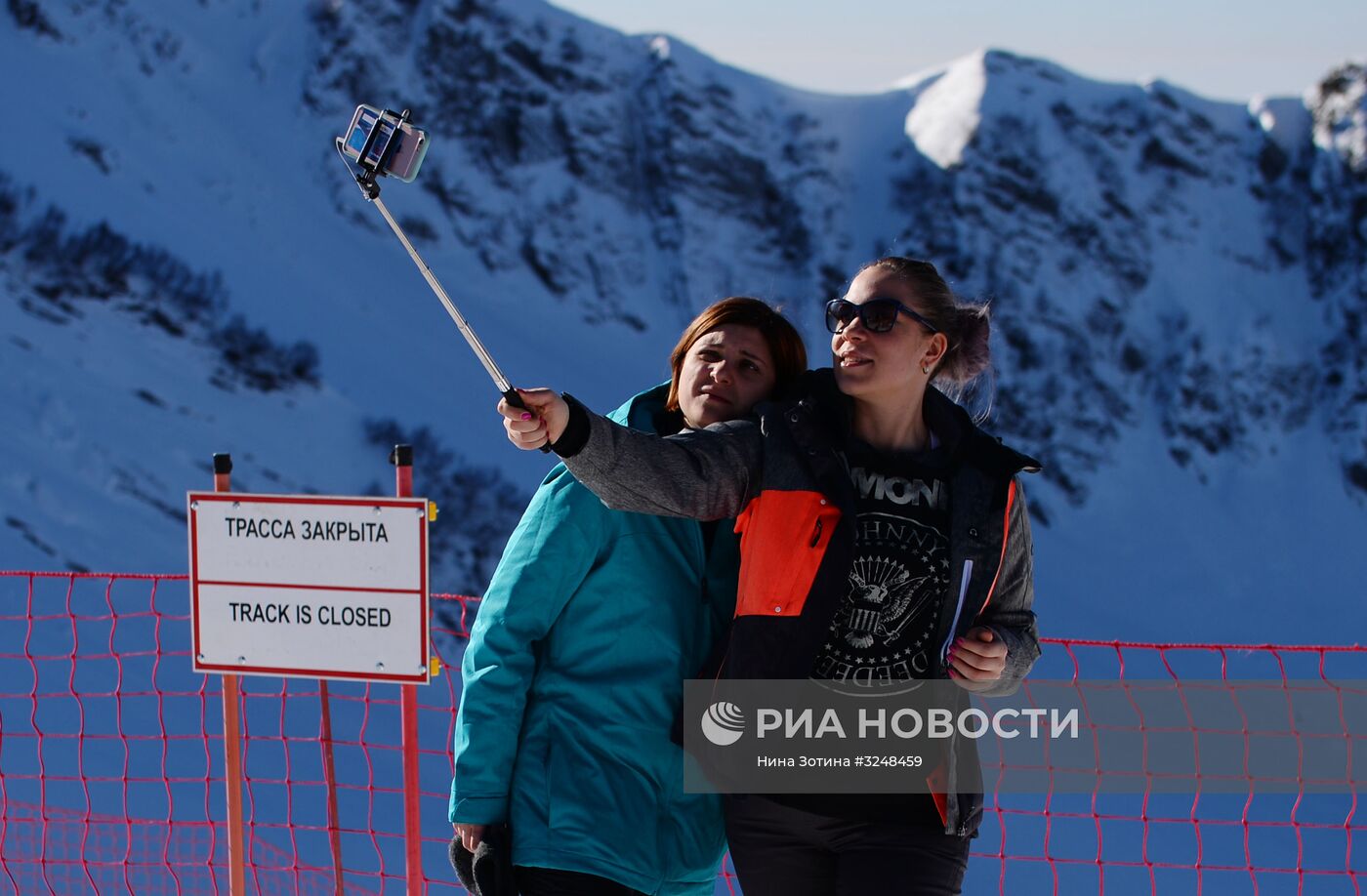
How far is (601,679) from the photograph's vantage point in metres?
2.41

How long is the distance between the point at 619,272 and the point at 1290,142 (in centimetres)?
2471

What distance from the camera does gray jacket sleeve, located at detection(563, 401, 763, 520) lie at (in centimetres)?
215

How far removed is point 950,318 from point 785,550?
58 cm

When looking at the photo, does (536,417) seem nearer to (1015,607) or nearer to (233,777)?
(1015,607)

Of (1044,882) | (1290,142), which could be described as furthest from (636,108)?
(1044,882)

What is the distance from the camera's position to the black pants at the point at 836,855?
2.22m

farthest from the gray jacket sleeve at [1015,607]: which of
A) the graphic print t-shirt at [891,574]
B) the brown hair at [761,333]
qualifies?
the brown hair at [761,333]

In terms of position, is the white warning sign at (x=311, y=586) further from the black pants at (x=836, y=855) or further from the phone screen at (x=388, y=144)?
the black pants at (x=836, y=855)

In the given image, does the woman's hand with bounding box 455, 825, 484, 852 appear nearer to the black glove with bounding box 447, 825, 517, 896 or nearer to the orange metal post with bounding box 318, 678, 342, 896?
the black glove with bounding box 447, 825, 517, 896

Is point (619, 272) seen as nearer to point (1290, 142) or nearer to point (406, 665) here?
point (1290, 142)

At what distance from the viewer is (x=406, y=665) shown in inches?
103

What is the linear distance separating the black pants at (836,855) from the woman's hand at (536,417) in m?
0.79

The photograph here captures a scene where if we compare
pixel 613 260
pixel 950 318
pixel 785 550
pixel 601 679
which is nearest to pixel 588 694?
pixel 601 679

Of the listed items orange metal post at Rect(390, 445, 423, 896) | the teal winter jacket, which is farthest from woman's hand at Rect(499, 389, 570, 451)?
orange metal post at Rect(390, 445, 423, 896)
